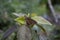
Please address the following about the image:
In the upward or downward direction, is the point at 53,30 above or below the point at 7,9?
below

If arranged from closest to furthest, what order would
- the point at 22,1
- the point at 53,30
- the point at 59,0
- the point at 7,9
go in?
the point at 7,9 < the point at 53,30 < the point at 22,1 < the point at 59,0

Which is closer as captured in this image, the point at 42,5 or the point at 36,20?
the point at 36,20

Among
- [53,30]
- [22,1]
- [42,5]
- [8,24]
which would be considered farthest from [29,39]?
[42,5]

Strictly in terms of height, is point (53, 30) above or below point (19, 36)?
below

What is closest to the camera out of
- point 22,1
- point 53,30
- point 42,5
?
point 53,30

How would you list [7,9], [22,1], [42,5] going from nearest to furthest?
1. [7,9]
2. [22,1]
3. [42,5]

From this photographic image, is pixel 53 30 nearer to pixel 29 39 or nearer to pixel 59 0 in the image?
pixel 29 39

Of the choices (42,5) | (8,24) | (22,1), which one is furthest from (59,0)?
(8,24)

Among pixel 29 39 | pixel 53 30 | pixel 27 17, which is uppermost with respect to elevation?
pixel 27 17

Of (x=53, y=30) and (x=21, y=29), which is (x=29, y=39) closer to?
(x=21, y=29)
